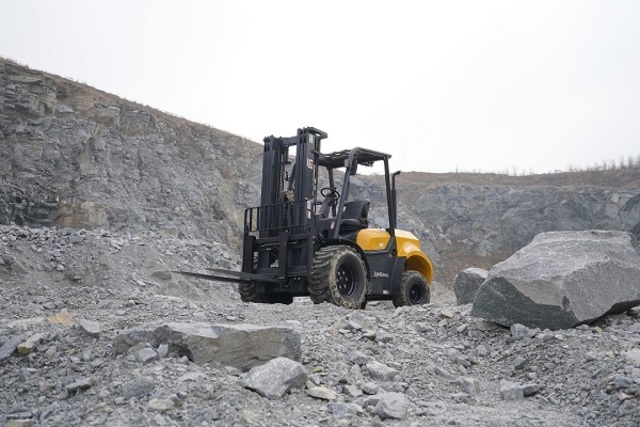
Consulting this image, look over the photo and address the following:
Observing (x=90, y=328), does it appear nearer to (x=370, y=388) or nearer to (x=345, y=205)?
(x=370, y=388)

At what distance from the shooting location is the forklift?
922 centimetres

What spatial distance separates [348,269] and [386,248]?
1.38m

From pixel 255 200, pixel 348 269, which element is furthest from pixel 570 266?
pixel 255 200

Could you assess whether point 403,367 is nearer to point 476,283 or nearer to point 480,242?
point 476,283

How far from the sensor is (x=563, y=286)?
22.6 ft

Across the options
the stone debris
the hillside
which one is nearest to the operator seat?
the hillside

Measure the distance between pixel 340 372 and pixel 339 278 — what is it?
4.40 meters

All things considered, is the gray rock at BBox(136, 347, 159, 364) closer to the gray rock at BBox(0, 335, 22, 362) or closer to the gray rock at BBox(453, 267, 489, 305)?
the gray rock at BBox(0, 335, 22, 362)

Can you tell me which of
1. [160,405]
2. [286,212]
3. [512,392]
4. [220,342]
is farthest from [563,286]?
[160,405]

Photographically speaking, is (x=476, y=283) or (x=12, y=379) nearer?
(x=12, y=379)

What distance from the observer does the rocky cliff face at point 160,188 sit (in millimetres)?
21172

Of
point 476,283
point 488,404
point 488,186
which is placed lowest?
point 488,404

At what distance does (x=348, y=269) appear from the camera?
9.68 metres

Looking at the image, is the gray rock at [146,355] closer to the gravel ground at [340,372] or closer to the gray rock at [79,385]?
the gravel ground at [340,372]
